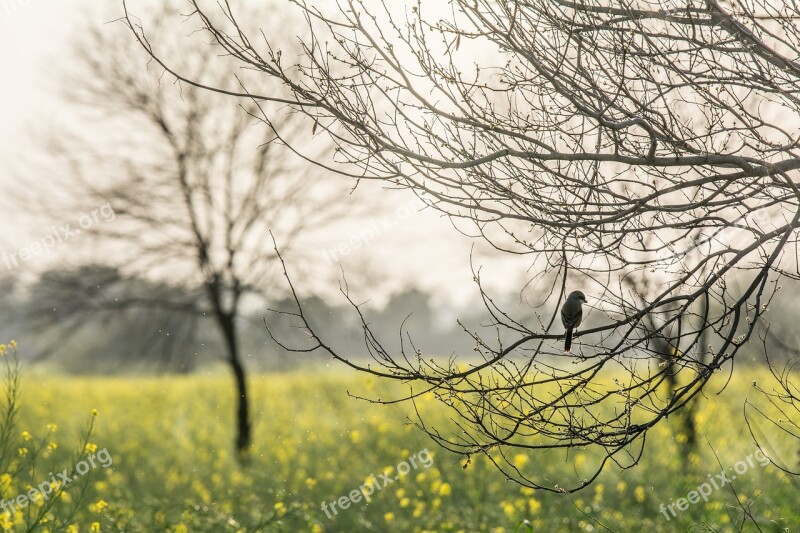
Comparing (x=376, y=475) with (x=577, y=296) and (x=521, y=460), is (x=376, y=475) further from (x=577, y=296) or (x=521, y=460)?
(x=577, y=296)

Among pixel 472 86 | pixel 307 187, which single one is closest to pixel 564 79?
pixel 472 86

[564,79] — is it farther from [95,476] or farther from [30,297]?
[30,297]

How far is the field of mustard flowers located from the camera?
6520 millimetres

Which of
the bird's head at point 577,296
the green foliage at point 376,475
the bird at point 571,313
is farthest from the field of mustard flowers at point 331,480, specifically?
the bird's head at point 577,296

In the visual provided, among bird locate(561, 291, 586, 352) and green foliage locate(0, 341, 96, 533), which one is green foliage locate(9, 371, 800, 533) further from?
bird locate(561, 291, 586, 352)

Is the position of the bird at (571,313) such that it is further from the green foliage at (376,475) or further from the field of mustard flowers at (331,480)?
the field of mustard flowers at (331,480)

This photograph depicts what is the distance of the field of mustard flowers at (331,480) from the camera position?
6520 mm

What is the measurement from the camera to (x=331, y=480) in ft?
30.3

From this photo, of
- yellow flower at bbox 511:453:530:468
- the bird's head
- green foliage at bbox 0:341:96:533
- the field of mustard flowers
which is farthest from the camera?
yellow flower at bbox 511:453:530:468

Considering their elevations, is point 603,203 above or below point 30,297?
below

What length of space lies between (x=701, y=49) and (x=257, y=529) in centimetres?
436

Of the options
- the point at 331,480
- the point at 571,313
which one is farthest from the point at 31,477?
the point at 571,313

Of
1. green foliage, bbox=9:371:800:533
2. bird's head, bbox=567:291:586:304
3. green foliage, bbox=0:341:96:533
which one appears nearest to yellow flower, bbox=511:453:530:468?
green foliage, bbox=9:371:800:533

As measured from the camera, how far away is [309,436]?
12734 mm
